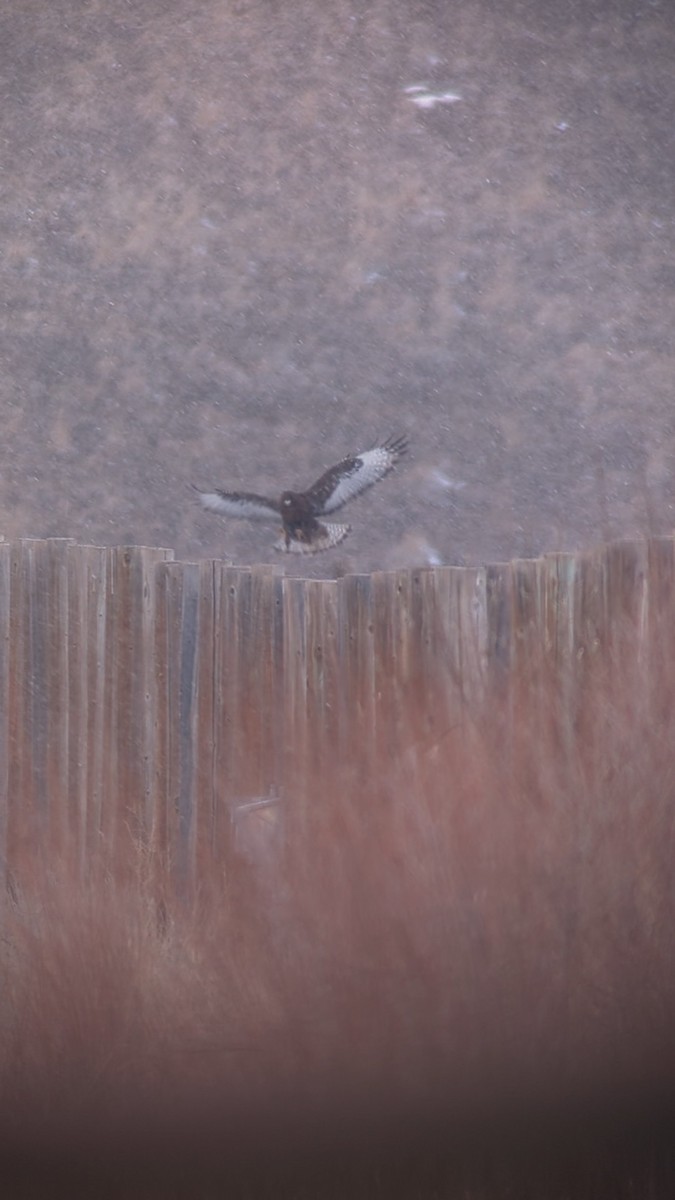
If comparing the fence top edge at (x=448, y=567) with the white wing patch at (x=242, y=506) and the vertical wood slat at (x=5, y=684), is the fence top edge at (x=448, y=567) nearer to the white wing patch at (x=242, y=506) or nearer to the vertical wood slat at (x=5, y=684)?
the vertical wood slat at (x=5, y=684)

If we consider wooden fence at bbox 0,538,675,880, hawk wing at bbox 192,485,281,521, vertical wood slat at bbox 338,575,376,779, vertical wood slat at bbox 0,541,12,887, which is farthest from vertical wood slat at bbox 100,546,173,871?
hawk wing at bbox 192,485,281,521

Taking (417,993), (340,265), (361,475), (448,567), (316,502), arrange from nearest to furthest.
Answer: (417,993) → (448,567) → (316,502) → (361,475) → (340,265)

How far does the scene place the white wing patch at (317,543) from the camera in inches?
118

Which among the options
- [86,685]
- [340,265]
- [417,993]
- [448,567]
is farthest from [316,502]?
[417,993]

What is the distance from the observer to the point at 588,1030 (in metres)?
1.23

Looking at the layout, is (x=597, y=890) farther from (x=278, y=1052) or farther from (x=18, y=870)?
(x=18, y=870)

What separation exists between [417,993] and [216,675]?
0.53 meters

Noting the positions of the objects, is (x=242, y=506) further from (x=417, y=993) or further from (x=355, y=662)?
(x=417, y=993)

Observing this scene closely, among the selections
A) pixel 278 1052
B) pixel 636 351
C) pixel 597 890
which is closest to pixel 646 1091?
pixel 597 890

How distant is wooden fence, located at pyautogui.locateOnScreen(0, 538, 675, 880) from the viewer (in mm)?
1459

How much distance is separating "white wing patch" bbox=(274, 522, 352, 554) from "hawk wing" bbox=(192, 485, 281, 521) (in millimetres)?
103

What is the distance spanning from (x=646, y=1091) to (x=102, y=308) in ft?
9.00

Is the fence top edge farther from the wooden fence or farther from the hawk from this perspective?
the hawk

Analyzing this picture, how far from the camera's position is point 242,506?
9.72 feet
